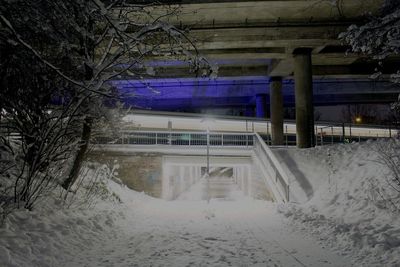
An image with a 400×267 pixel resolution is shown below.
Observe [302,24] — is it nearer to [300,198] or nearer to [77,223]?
[300,198]

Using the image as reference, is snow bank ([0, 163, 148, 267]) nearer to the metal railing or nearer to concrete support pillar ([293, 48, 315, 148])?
the metal railing

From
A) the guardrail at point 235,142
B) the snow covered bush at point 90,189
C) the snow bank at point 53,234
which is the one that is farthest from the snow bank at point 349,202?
the snow covered bush at point 90,189

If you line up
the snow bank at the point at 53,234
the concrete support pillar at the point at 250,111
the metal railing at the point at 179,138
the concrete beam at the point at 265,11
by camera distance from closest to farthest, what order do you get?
1. the snow bank at the point at 53,234
2. the concrete beam at the point at 265,11
3. the metal railing at the point at 179,138
4. the concrete support pillar at the point at 250,111

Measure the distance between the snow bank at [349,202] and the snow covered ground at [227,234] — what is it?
33mm

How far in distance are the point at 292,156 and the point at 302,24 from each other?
7.01 metres

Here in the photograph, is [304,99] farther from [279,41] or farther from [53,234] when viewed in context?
[53,234]

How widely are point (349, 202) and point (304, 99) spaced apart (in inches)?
467

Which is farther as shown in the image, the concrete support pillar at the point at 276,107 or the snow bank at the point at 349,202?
the concrete support pillar at the point at 276,107

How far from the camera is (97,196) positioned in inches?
536

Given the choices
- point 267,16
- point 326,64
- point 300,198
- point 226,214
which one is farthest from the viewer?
point 326,64

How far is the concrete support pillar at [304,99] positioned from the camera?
2172 cm

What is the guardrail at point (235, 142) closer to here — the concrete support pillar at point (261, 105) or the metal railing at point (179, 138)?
the metal railing at point (179, 138)

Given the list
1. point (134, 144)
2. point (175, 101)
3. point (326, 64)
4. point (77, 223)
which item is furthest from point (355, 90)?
point (77, 223)

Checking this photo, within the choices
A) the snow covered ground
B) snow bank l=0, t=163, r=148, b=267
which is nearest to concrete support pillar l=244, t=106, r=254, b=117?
the snow covered ground
